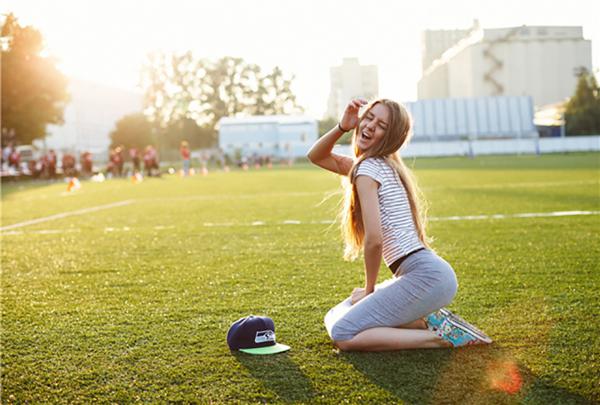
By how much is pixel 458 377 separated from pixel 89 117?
9817 cm

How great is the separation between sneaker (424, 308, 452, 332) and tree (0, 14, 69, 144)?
39889 millimetres

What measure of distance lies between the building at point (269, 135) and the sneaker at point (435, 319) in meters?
63.7

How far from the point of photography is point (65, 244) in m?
9.64

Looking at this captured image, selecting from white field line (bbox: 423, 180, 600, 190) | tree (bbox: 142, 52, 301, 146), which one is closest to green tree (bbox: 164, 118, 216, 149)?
tree (bbox: 142, 52, 301, 146)

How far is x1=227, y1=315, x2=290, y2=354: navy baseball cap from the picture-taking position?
4121 mm

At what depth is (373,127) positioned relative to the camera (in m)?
4.16

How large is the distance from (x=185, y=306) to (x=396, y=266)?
1.81 m

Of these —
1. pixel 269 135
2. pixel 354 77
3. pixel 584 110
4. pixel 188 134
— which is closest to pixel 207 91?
pixel 188 134

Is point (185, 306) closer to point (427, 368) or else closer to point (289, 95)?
point (427, 368)

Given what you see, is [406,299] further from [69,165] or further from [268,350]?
[69,165]

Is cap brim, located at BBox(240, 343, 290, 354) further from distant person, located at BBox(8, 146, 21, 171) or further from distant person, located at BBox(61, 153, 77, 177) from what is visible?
distant person, located at BBox(8, 146, 21, 171)

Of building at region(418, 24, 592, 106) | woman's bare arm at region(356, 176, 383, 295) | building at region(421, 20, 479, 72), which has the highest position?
building at region(421, 20, 479, 72)

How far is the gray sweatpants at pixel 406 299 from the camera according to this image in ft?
13.3

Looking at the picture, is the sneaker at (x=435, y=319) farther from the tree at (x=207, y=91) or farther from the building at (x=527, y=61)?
the building at (x=527, y=61)
